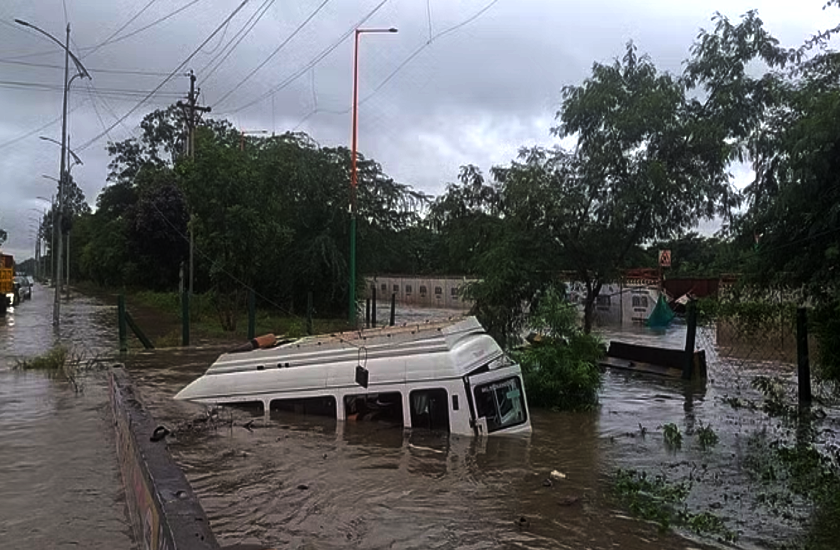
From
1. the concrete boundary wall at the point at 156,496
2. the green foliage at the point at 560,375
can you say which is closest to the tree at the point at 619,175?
the green foliage at the point at 560,375

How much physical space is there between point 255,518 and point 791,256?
710cm

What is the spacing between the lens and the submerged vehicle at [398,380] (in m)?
10.4

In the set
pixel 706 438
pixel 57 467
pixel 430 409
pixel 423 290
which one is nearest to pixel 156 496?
pixel 57 467

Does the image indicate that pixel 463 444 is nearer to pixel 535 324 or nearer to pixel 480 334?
pixel 480 334

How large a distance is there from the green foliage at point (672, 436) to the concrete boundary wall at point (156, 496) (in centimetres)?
720

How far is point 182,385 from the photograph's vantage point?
619 inches

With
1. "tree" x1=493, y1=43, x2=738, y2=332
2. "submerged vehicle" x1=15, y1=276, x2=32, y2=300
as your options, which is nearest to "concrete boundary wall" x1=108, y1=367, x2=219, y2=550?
"tree" x1=493, y1=43, x2=738, y2=332

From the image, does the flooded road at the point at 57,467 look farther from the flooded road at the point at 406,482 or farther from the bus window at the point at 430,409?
the bus window at the point at 430,409

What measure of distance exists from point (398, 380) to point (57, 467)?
4.19m

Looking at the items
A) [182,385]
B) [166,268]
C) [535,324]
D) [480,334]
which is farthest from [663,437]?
[166,268]

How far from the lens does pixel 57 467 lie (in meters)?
9.59

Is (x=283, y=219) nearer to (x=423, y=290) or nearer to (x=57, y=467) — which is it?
(x=423, y=290)

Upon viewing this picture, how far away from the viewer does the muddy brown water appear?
7418 millimetres

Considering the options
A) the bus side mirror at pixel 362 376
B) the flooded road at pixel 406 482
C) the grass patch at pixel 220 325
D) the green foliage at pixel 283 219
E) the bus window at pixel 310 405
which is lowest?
the flooded road at pixel 406 482
